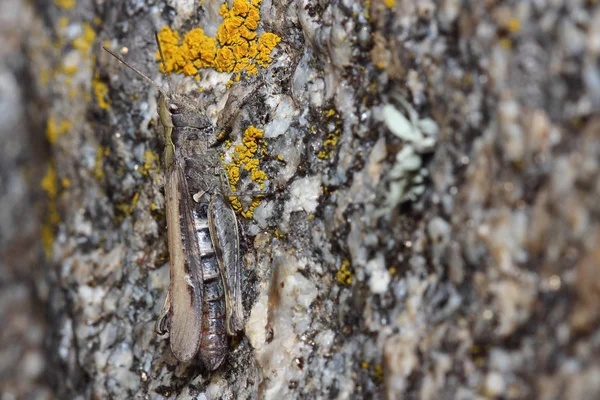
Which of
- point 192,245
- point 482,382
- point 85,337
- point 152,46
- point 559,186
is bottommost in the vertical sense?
point 482,382

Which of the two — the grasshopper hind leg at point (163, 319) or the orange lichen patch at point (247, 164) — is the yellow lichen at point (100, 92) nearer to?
the orange lichen patch at point (247, 164)

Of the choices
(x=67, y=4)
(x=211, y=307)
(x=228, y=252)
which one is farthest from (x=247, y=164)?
(x=67, y=4)

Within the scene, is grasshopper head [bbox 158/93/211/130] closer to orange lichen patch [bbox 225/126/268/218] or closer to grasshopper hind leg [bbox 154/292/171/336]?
orange lichen patch [bbox 225/126/268/218]

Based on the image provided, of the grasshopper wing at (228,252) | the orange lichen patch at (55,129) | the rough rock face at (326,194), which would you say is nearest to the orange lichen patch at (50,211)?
the rough rock face at (326,194)

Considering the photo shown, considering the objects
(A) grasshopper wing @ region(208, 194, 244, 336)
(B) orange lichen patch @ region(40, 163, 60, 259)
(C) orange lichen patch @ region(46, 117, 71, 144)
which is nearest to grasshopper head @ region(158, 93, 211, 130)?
(A) grasshopper wing @ region(208, 194, 244, 336)

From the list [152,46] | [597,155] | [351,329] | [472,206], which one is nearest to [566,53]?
[597,155]

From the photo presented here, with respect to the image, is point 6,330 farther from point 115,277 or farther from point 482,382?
point 482,382

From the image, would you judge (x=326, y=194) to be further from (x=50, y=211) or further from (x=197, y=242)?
(x=50, y=211)
